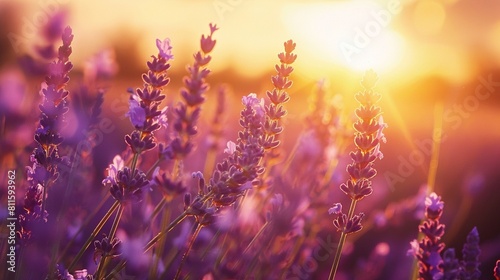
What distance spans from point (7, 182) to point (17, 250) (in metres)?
0.22

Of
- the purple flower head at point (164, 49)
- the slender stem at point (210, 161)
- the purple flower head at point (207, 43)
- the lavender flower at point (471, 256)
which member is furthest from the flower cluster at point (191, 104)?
the slender stem at point (210, 161)

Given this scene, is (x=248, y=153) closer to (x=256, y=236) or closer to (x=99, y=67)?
(x=256, y=236)

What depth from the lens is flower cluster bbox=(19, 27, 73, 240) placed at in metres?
1.62

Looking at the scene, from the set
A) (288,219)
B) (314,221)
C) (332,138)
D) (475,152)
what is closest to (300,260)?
(314,221)

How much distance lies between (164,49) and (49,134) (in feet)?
1.25

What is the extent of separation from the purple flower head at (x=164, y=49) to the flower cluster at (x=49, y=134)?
0.82ft

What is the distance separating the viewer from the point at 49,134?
1.63 m

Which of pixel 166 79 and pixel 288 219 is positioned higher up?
pixel 166 79

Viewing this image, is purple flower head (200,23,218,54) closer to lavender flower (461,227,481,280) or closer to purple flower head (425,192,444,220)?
Result: purple flower head (425,192,444,220)

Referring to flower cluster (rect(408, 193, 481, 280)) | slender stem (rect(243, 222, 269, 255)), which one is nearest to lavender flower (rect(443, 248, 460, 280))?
flower cluster (rect(408, 193, 481, 280))

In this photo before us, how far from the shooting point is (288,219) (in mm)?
1495

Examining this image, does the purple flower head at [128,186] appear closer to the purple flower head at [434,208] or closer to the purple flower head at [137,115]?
the purple flower head at [137,115]

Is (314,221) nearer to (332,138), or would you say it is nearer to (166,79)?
(332,138)

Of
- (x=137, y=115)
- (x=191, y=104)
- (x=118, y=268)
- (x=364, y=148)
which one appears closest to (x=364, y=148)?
(x=364, y=148)
